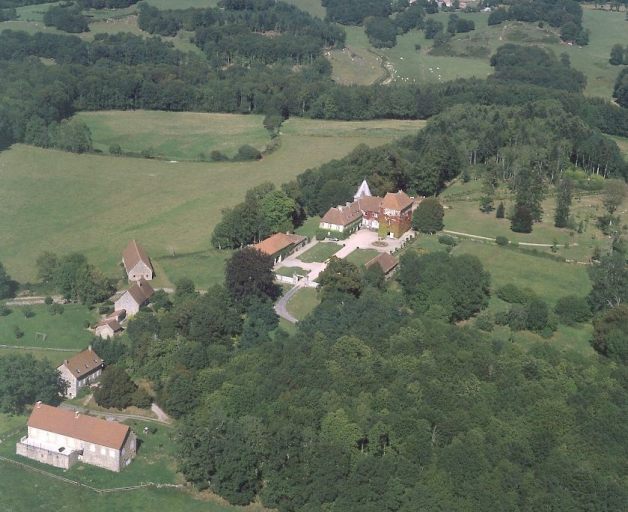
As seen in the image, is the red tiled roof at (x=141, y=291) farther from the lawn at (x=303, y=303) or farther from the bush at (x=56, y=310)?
the lawn at (x=303, y=303)

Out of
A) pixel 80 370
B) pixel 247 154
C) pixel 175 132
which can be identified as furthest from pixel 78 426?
pixel 175 132

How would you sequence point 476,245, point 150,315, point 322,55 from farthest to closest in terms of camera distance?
point 322,55
point 476,245
point 150,315

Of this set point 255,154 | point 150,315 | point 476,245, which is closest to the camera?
point 150,315

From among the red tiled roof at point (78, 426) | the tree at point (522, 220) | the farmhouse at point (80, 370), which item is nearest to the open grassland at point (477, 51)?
the tree at point (522, 220)

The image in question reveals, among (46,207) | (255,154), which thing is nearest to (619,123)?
(255,154)

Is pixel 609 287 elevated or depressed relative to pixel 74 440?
elevated

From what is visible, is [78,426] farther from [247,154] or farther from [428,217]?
[247,154]

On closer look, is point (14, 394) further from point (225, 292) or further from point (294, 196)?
point (294, 196)
